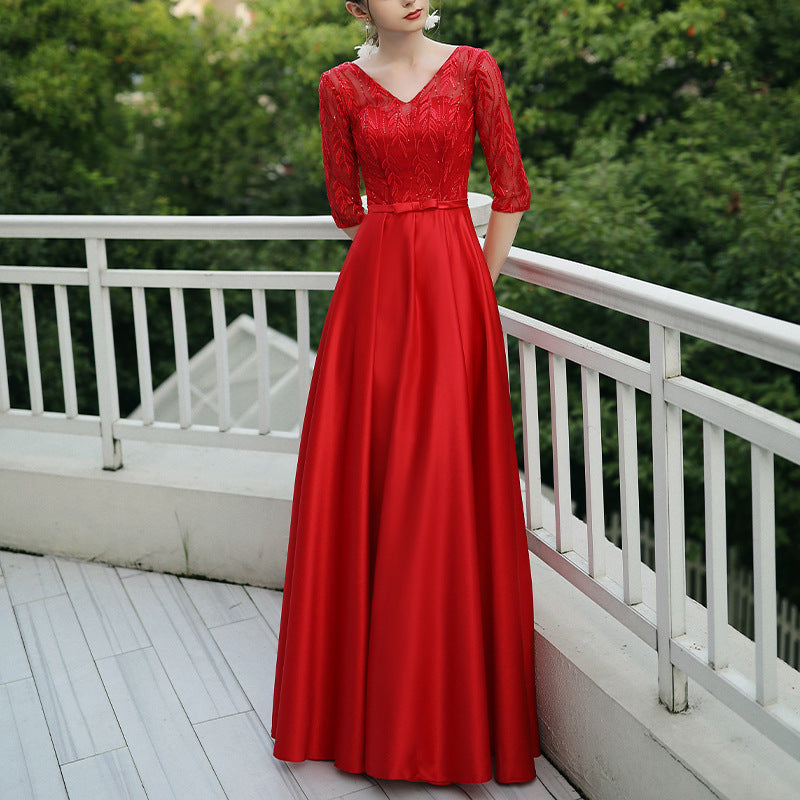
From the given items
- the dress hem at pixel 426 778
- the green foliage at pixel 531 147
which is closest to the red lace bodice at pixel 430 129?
the dress hem at pixel 426 778

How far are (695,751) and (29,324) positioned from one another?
7.57 ft

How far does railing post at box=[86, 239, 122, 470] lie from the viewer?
3.18m

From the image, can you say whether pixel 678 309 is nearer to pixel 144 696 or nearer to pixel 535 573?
pixel 535 573

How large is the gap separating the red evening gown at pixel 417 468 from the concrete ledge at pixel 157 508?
89 centimetres

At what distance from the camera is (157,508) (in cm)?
331

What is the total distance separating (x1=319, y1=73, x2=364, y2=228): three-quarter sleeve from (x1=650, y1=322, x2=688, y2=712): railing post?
0.72 metres

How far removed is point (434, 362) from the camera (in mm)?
2172

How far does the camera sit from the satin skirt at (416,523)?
86.0 inches

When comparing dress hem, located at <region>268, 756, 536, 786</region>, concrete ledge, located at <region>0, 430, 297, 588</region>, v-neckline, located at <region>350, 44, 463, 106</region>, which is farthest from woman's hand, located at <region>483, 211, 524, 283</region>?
concrete ledge, located at <region>0, 430, 297, 588</region>

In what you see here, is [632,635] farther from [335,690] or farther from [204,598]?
[204,598]

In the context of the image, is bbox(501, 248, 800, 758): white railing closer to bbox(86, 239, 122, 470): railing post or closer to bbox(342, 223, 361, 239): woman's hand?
bbox(342, 223, 361, 239): woman's hand

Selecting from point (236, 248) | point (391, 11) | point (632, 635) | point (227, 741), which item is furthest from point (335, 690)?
point (236, 248)

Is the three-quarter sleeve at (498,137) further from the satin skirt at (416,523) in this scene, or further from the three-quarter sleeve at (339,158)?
the three-quarter sleeve at (339,158)

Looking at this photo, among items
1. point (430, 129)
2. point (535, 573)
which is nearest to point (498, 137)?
point (430, 129)
